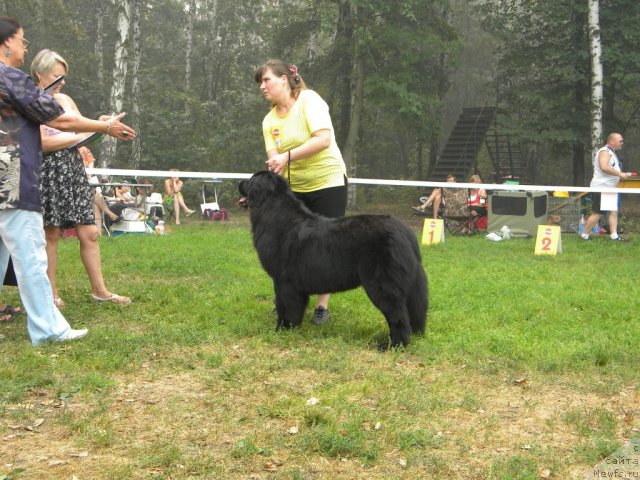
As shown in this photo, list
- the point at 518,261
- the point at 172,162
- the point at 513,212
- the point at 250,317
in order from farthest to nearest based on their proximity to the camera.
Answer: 1. the point at 172,162
2. the point at 513,212
3. the point at 518,261
4. the point at 250,317

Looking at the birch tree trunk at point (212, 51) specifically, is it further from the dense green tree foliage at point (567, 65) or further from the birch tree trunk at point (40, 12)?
the dense green tree foliage at point (567, 65)

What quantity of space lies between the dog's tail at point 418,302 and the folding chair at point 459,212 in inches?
334

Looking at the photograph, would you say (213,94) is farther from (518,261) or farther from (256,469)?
(256,469)

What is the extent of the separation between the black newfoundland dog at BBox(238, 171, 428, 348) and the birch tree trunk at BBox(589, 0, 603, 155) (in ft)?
41.5

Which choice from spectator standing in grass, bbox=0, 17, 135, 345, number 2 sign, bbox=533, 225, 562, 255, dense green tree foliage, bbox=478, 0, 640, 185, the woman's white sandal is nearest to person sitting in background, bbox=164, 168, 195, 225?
number 2 sign, bbox=533, 225, 562, 255

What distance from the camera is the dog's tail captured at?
429 cm

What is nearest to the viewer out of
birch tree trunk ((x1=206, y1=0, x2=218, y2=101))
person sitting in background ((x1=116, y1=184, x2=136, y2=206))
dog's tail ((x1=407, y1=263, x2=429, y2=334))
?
dog's tail ((x1=407, y1=263, x2=429, y2=334))

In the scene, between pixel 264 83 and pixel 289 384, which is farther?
pixel 264 83

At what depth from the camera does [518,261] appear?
8648 millimetres

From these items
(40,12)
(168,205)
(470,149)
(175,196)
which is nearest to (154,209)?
(175,196)

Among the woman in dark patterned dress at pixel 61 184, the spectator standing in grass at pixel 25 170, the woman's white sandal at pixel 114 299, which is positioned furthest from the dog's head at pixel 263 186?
the woman's white sandal at pixel 114 299

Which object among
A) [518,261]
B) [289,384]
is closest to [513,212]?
[518,261]

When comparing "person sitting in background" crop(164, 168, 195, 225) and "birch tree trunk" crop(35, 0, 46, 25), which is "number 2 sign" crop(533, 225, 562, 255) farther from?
"birch tree trunk" crop(35, 0, 46, 25)

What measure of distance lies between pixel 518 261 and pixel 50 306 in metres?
6.21
